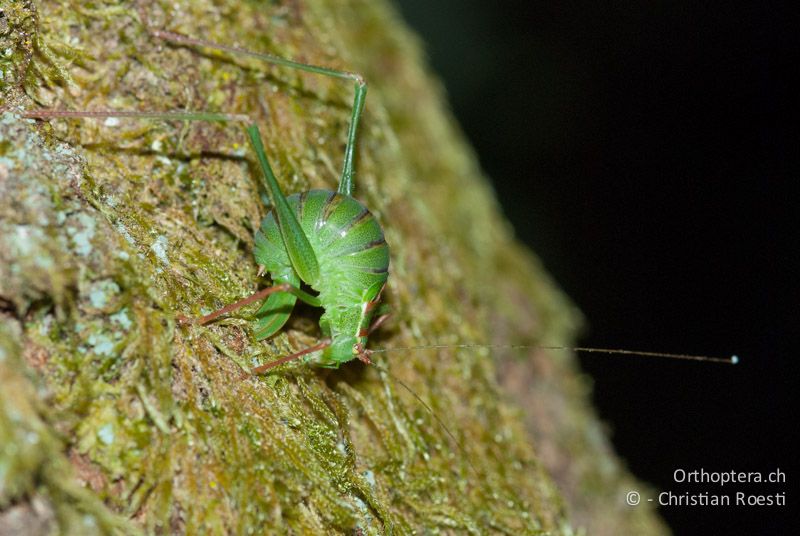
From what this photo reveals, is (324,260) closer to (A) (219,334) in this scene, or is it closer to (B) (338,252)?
(B) (338,252)

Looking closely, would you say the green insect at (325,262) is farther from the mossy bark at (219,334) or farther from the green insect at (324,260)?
the mossy bark at (219,334)

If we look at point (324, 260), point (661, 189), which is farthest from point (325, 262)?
point (661, 189)

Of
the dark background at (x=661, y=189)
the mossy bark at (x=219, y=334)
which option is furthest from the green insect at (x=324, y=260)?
the dark background at (x=661, y=189)

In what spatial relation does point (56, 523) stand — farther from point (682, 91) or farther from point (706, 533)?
point (682, 91)

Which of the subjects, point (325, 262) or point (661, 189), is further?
point (661, 189)

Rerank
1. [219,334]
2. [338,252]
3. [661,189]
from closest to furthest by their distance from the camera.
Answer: [219,334], [338,252], [661,189]

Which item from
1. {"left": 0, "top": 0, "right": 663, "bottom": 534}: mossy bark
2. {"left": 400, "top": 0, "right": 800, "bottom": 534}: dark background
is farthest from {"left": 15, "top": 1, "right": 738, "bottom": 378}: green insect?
{"left": 400, "top": 0, "right": 800, "bottom": 534}: dark background

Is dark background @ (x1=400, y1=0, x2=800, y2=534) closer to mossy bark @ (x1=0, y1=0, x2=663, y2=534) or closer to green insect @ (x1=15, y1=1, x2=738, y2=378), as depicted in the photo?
mossy bark @ (x1=0, y1=0, x2=663, y2=534)
